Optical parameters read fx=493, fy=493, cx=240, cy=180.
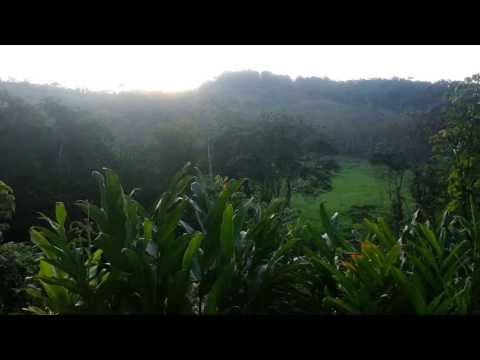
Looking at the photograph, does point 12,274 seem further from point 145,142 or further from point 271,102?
point 271,102

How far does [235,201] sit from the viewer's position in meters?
2.04

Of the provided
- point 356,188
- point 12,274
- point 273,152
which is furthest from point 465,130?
point 356,188

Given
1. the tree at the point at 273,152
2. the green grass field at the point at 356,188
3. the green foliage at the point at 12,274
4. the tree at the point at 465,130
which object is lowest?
the green grass field at the point at 356,188

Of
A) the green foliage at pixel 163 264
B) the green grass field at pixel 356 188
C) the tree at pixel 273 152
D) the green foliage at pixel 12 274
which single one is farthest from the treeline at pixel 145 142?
the green foliage at pixel 163 264

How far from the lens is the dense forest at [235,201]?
1.38 m

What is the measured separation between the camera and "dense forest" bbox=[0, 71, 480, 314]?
54.4 inches

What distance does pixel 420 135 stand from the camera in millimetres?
20344

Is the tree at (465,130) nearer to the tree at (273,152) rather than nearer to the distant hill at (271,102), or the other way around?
the tree at (273,152)

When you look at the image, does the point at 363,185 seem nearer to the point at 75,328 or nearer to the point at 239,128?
the point at 239,128

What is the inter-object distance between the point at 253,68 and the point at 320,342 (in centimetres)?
3896

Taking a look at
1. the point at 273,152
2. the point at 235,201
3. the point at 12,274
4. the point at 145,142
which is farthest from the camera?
the point at 145,142

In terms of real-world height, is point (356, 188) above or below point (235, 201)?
below

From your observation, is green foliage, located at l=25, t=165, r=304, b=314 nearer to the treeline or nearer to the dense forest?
the dense forest
